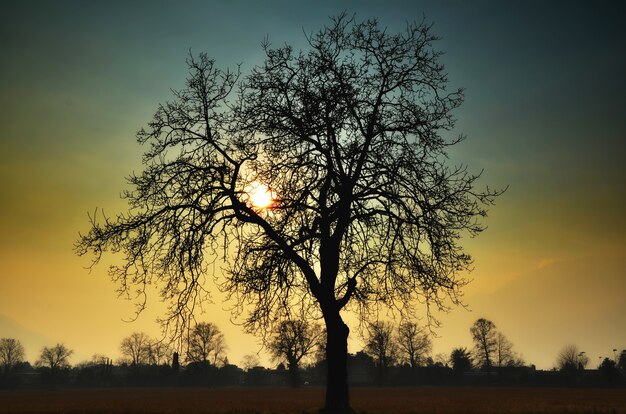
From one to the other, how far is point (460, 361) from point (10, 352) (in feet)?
406

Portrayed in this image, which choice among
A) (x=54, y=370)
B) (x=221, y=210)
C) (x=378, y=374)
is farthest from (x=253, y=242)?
(x=54, y=370)

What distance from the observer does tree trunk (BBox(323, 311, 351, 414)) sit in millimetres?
12727

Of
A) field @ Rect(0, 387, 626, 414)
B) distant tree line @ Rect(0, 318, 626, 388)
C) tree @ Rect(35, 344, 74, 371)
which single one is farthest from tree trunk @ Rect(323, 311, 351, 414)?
tree @ Rect(35, 344, 74, 371)

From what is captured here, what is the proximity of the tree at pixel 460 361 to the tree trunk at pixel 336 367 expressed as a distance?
80.6 m

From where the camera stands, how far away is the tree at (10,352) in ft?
436

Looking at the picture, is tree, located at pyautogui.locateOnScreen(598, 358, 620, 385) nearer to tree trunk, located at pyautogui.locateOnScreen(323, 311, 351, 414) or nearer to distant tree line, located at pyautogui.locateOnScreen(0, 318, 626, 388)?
distant tree line, located at pyautogui.locateOnScreen(0, 318, 626, 388)

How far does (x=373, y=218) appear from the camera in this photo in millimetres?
14289

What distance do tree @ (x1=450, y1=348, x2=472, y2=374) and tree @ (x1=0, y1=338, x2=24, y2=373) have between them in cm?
12043

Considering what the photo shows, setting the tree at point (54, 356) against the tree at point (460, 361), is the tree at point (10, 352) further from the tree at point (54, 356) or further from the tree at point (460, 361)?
the tree at point (460, 361)

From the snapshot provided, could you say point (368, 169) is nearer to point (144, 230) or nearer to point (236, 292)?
point (236, 292)

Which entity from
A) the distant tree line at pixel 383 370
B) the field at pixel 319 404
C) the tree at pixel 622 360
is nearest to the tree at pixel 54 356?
the distant tree line at pixel 383 370

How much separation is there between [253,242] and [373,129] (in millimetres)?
4975

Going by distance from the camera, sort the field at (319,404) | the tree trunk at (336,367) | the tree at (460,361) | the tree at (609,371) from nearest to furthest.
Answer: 1. the tree trunk at (336,367)
2. the field at (319,404)
3. the tree at (609,371)
4. the tree at (460,361)

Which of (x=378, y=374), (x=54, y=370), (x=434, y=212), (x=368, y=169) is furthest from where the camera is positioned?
(x=54, y=370)
